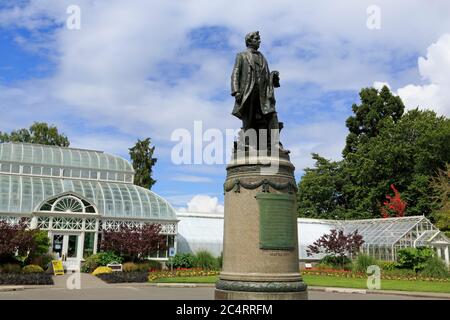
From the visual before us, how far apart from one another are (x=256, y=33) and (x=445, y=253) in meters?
32.8

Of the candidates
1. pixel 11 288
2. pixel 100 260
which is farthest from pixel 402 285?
pixel 100 260

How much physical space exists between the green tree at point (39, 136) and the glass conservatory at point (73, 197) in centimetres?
1814

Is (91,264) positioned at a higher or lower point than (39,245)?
lower

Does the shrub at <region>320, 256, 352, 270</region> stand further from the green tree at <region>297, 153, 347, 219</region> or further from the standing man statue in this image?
the standing man statue

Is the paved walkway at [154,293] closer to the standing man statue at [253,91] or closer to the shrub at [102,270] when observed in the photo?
the shrub at [102,270]

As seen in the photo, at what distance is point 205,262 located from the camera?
3030 cm

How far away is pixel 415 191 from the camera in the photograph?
4606 centimetres

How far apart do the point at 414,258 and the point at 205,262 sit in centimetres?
1308

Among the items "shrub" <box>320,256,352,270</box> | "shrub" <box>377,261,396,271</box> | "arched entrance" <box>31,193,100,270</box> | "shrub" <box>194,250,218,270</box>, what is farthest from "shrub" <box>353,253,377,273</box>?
"arched entrance" <box>31,193,100,270</box>

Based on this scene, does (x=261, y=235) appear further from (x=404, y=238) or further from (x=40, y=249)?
(x=404, y=238)

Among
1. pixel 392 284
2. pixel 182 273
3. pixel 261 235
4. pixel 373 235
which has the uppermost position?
pixel 373 235

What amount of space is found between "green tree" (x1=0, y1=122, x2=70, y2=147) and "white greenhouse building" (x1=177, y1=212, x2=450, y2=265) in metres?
24.0

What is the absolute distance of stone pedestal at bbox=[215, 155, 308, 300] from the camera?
25.6 ft
